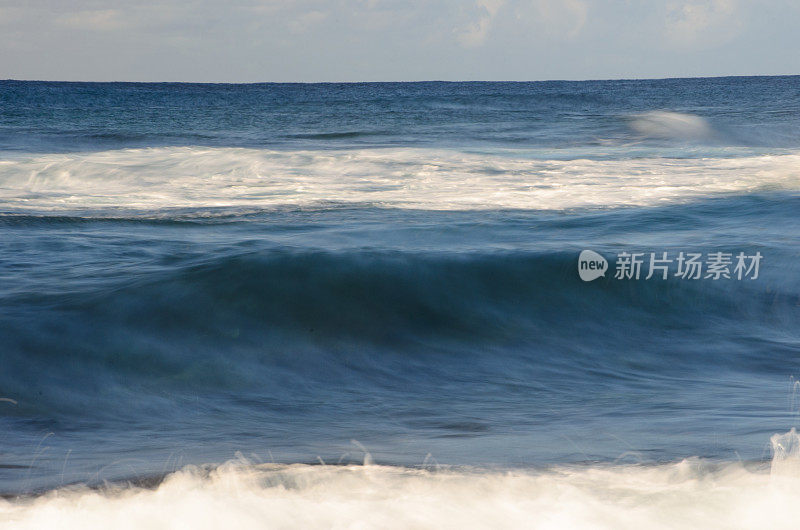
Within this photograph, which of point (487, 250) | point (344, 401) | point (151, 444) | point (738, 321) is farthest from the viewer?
point (487, 250)

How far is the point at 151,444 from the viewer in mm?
3877

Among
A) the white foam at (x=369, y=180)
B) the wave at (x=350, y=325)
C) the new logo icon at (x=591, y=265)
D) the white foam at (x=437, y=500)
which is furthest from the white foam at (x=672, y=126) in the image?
the white foam at (x=437, y=500)

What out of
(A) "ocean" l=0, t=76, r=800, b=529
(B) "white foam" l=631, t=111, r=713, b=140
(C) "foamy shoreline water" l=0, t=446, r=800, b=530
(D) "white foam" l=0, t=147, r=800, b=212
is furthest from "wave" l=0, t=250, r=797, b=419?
(B) "white foam" l=631, t=111, r=713, b=140

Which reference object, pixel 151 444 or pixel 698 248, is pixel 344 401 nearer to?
pixel 151 444

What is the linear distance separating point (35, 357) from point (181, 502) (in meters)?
2.69

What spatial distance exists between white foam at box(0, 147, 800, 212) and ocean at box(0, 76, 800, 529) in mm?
129

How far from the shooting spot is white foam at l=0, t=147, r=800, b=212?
11414mm

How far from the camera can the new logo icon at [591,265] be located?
24.5 feet

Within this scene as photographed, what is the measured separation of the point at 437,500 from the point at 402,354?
2.57 meters

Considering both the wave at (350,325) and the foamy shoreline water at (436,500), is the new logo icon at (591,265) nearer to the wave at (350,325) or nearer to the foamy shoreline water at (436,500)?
the wave at (350,325)

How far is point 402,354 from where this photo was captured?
5.57 meters

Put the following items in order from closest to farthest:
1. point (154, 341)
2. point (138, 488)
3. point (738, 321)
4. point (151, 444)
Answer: point (138, 488) → point (151, 444) → point (154, 341) → point (738, 321)

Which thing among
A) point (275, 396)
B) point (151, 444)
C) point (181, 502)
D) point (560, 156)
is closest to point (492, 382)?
point (275, 396)

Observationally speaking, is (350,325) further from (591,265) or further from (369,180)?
(369,180)
